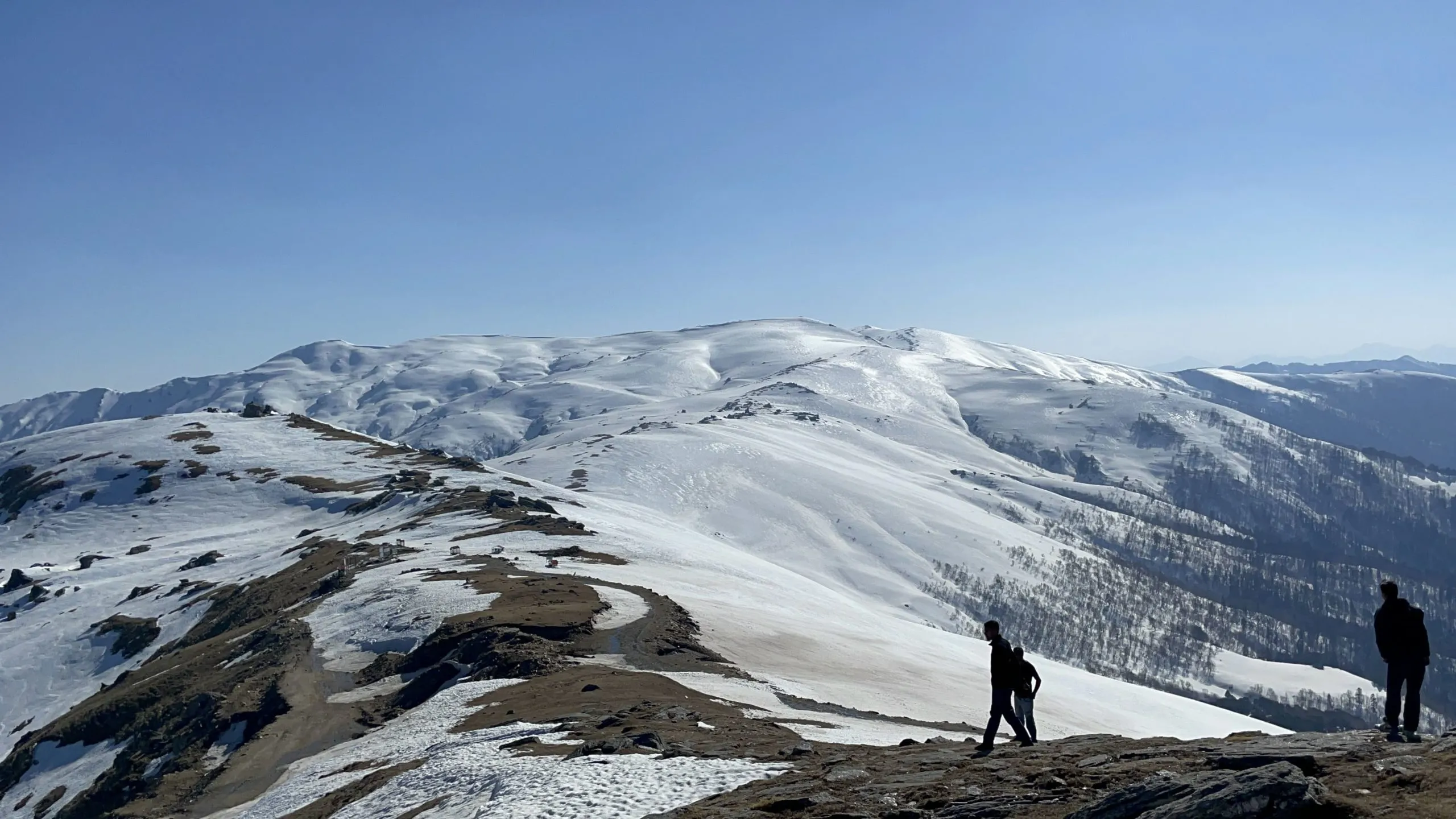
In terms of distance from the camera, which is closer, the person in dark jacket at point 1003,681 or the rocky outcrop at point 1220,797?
the rocky outcrop at point 1220,797

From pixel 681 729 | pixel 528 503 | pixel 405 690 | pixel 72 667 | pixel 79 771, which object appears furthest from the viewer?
pixel 528 503

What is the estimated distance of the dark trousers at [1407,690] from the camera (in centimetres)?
1748

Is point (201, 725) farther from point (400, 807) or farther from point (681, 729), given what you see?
point (681, 729)

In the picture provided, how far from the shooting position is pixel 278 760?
3788 centimetres

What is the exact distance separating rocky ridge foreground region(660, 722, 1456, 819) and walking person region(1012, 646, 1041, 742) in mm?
588

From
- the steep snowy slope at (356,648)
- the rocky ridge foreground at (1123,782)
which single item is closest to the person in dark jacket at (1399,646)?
the rocky ridge foreground at (1123,782)

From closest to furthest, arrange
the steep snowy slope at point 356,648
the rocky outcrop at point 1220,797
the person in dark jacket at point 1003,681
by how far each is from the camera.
Result: 1. the rocky outcrop at point 1220,797
2. the person in dark jacket at point 1003,681
3. the steep snowy slope at point 356,648

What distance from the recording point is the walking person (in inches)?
846

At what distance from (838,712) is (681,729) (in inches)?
425

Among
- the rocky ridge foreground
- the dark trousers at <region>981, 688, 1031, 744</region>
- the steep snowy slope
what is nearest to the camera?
the rocky ridge foreground

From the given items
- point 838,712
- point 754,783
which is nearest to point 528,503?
point 838,712

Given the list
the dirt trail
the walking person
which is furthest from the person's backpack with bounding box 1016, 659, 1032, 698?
the dirt trail

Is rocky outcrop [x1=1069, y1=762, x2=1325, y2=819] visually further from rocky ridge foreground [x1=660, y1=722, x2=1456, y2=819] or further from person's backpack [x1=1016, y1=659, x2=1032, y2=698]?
person's backpack [x1=1016, y1=659, x2=1032, y2=698]

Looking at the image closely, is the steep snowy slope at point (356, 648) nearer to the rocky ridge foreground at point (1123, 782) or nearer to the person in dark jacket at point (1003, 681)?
the rocky ridge foreground at point (1123, 782)
